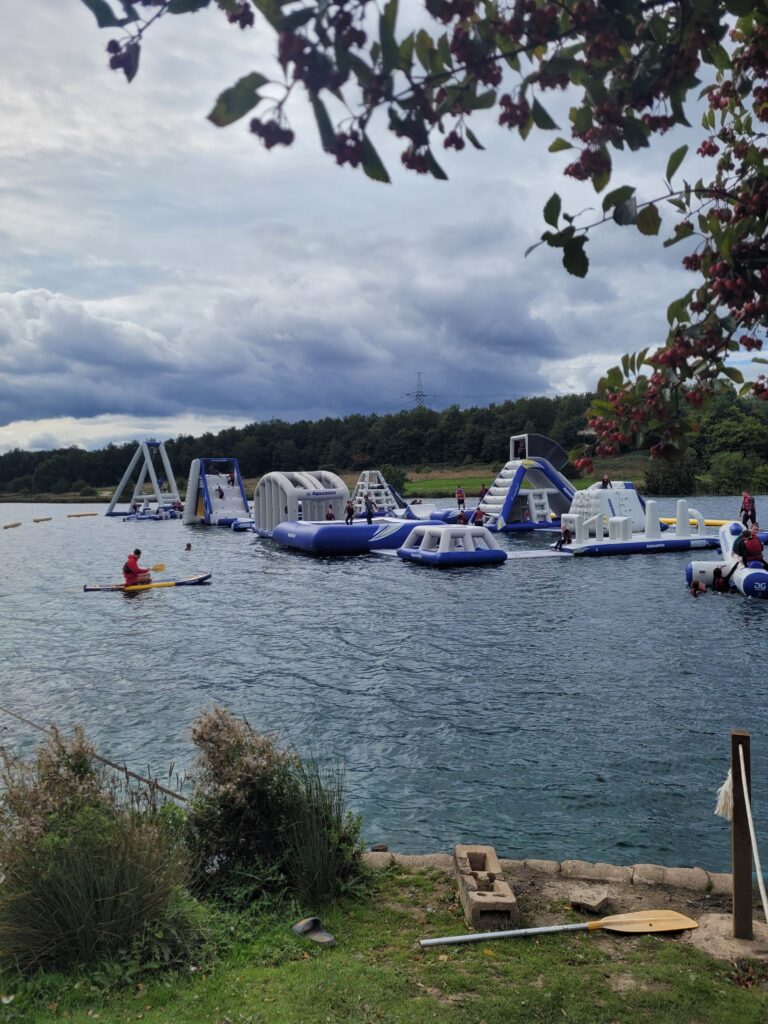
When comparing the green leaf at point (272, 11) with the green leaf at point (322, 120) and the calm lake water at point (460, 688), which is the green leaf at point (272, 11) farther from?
the calm lake water at point (460, 688)

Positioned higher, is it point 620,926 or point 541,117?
point 541,117

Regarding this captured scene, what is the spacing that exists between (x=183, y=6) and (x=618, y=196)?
173cm

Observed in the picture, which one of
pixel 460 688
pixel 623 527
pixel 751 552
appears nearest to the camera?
pixel 460 688

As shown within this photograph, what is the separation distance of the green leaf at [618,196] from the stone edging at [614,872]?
17.4 feet

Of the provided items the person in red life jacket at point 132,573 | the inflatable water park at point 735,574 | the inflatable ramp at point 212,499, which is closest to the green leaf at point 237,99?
the inflatable water park at point 735,574

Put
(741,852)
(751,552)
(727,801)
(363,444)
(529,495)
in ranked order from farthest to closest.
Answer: (363,444) < (529,495) < (751,552) < (727,801) < (741,852)

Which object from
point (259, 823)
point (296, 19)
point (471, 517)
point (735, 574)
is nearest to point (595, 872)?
point (259, 823)

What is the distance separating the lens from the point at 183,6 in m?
2.79

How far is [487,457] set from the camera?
123312mm

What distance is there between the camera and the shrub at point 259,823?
6102mm

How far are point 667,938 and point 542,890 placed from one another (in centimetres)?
105

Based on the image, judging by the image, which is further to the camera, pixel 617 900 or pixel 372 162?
pixel 617 900

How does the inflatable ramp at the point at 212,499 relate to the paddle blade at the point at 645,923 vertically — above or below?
above

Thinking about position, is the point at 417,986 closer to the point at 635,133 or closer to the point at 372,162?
the point at 372,162
